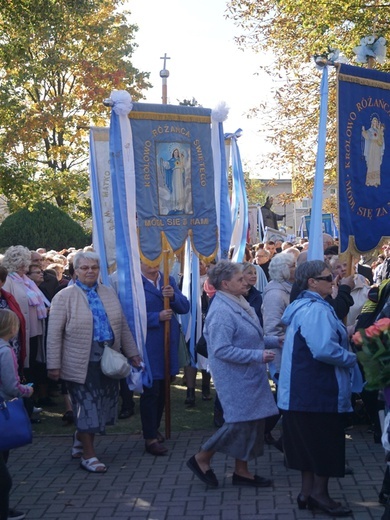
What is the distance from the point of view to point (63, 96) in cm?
3091

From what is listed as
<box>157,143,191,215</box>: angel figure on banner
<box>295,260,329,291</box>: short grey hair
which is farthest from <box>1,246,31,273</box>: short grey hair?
<box>295,260,329,291</box>: short grey hair

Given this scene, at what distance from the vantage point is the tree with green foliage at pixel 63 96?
29078 mm

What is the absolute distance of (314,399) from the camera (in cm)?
602

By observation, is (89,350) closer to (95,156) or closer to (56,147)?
(95,156)

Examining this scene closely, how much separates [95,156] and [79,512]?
6582 mm

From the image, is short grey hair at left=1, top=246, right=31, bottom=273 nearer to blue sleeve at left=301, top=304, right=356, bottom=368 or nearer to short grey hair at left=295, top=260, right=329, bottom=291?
short grey hair at left=295, top=260, right=329, bottom=291

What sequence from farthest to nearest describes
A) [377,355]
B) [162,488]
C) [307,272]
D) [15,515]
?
[162,488] < [15,515] < [307,272] < [377,355]

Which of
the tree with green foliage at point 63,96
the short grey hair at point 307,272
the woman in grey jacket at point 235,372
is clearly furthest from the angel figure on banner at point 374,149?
the tree with green foliage at point 63,96

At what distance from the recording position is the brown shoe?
8.10m

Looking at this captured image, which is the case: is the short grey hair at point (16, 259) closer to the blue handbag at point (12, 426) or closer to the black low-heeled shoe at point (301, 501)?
the blue handbag at point (12, 426)

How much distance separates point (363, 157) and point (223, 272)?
2.39 metres

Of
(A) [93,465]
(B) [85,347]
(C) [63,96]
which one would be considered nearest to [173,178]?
(B) [85,347]

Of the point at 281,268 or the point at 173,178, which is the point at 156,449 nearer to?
the point at 281,268

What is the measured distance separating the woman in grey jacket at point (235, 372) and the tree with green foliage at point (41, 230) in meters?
15.8
